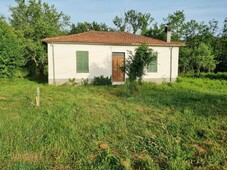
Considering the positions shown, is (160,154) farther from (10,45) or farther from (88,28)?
(88,28)

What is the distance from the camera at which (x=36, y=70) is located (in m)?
20.3

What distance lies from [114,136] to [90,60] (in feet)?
32.8

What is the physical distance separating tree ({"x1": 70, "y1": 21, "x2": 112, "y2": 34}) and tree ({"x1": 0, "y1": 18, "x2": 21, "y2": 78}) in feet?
49.6

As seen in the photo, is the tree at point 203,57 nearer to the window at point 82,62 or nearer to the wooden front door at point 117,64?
the wooden front door at point 117,64

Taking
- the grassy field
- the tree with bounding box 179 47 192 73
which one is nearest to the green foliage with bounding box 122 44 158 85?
the grassy field

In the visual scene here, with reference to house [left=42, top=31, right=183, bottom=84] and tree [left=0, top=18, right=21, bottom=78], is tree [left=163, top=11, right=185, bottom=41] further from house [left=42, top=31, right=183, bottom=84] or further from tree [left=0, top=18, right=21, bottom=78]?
tree [left=0, top=18, right=21, bottom=78]

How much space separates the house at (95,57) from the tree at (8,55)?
11.6ft

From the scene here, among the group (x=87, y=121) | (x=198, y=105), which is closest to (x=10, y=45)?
(x=87, y=121)

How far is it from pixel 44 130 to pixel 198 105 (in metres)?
4.60

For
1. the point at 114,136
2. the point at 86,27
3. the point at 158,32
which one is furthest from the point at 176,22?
the point at 114,136

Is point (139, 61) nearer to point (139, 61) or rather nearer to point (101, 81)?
point (139, 61)

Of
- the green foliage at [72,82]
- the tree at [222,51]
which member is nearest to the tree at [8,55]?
the green foliage at [72,82]

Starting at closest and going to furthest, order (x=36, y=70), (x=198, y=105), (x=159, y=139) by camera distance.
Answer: (x=159, y=139) → (x=198, y=105) → (x=36, y=70)

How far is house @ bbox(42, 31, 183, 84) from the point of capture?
13281 millimetres
